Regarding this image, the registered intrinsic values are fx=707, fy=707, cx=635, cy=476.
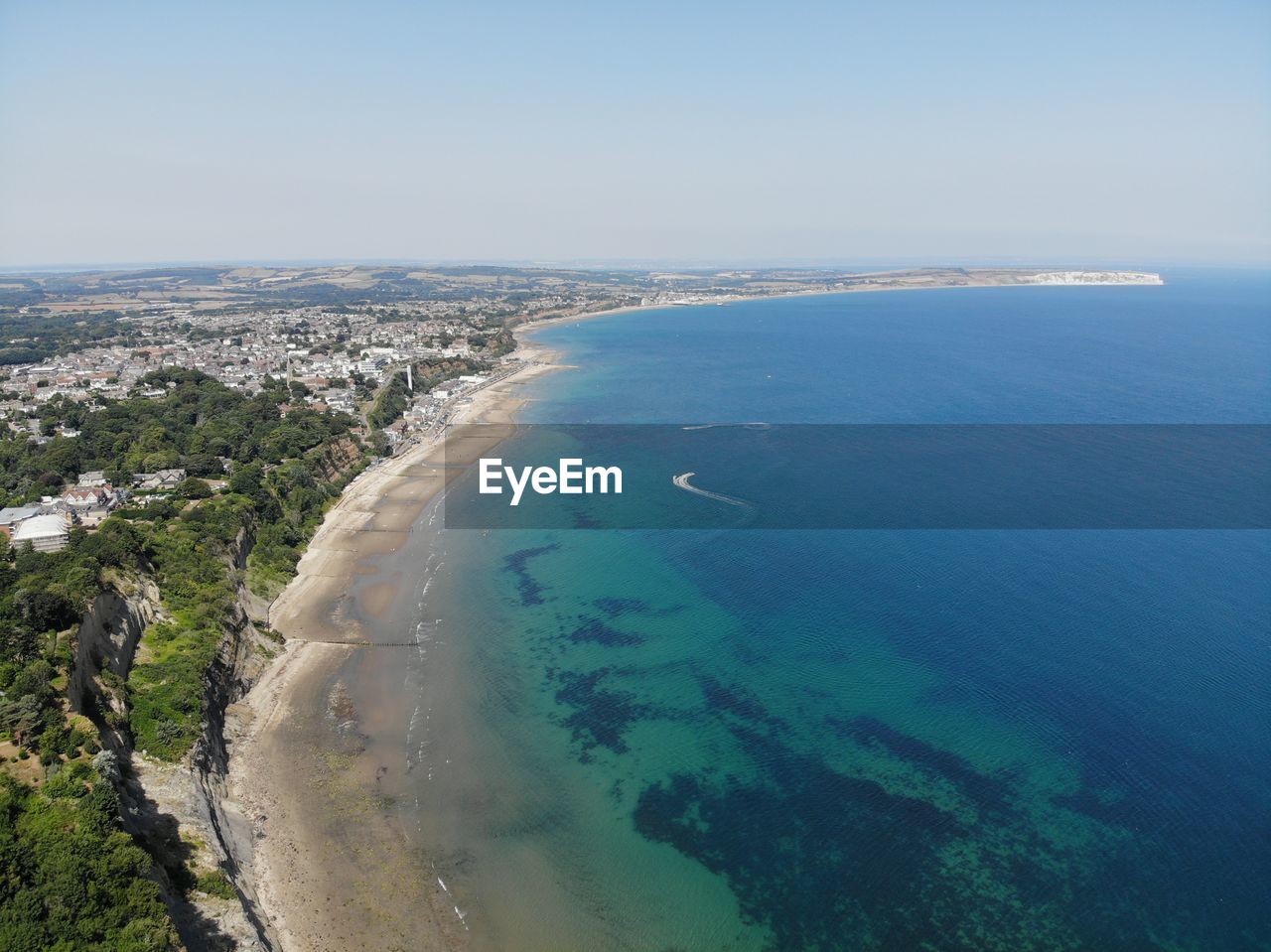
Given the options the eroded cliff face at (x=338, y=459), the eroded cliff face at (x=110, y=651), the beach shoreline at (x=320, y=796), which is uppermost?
the eroded cliff face at (x=338, y=459)

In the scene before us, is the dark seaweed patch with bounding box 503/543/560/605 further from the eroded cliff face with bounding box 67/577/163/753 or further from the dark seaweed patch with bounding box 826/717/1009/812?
the dark seaweed patch with bounding box 826/717/1009/812

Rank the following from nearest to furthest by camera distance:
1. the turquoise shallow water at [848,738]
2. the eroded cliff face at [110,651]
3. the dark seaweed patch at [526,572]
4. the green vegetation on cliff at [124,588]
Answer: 1. the green vegetation on cliff at [124,588]
2. the turquoise shallow water at [848,738]
3. the eroded cliff face at [110,651]
4. the dark seaweed patch at [526,572]

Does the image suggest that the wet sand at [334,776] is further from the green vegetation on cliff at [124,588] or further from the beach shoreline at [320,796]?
the green vegetation on cliff at [124,588]

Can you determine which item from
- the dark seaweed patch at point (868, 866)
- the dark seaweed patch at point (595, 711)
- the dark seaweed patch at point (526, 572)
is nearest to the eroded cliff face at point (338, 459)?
the dark seaweed patch at point (526, 572)

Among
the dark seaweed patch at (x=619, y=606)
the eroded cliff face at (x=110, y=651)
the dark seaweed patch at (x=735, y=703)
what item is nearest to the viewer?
the eroded cliff face at (x=110, y=651)

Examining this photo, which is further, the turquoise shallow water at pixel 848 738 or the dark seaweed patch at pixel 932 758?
the dark seaweed patch at pixel 932 758

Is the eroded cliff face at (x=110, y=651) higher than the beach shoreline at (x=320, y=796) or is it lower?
higher

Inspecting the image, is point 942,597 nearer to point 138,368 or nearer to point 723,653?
point 723,653
